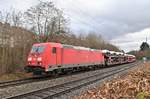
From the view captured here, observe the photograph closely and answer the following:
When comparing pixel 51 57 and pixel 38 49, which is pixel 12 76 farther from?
pixel 51 57

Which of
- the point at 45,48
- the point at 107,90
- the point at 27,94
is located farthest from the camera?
the point at 45,48

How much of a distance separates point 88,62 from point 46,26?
271 inches

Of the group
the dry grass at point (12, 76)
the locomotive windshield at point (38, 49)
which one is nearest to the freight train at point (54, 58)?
the locomotive windshield at point (38, 49)

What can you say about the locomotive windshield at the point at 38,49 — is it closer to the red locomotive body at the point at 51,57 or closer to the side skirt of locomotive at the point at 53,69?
the red locomotive body at the point at 51,57

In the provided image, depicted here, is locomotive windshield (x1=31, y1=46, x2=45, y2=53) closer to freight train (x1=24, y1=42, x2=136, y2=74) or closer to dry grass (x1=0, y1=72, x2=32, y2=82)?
freight train (x1=24, y1=42, x2=136, y2=74)

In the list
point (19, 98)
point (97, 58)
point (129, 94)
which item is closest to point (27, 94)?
point (19, 98)

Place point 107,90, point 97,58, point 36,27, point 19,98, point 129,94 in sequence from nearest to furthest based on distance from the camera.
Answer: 1. point 129,94
2. point 107,90
3. point 19,98
4. point 36,27
5. point 97,58

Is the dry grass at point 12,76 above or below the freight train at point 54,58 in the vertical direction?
below

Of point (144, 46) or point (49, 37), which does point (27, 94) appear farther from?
point (144, 46)

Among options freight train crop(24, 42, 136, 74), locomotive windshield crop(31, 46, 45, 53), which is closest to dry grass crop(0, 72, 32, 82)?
freight train crop(24, 42, 136, 74)

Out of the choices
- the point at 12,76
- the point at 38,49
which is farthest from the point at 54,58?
the point at 12,76

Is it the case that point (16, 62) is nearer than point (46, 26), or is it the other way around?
point (16, 62)

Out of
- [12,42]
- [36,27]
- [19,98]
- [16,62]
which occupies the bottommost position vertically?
[19,98]

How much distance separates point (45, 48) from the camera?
24.4 metres
